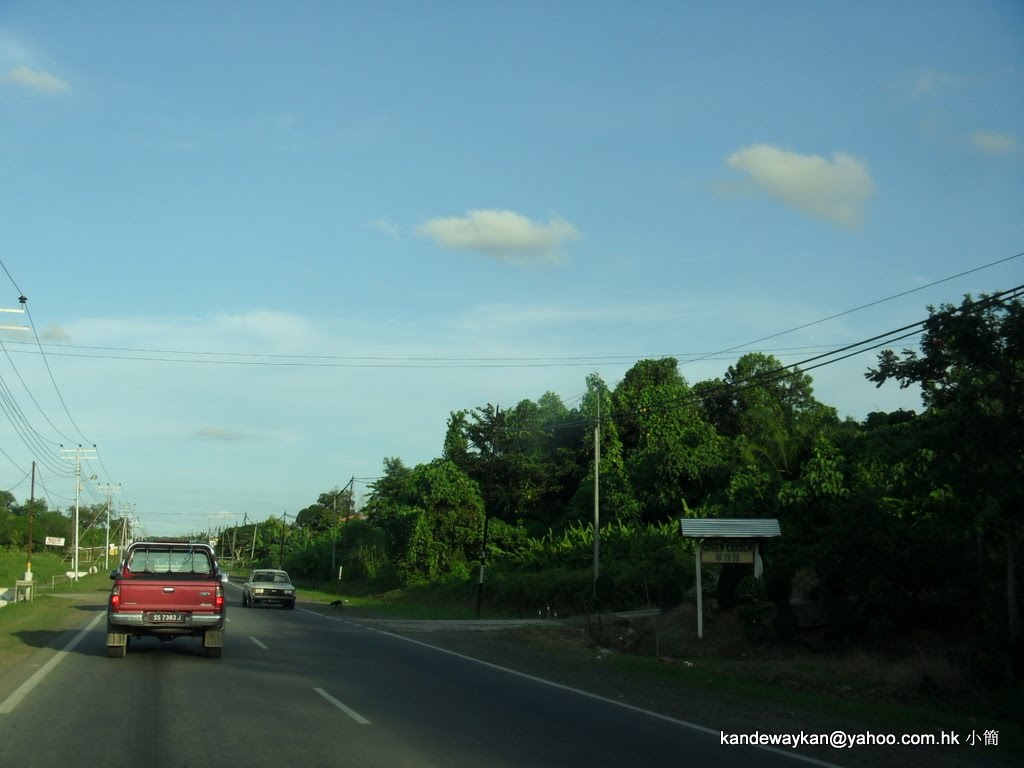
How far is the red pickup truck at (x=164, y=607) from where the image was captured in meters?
17.3

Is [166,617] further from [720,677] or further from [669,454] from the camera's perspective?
[669,454]

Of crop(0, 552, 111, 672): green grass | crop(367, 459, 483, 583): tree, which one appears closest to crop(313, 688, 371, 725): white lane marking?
crop(0, 552, 111, 672): green grass

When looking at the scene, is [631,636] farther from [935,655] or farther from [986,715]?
[986,715]

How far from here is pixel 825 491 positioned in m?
31.6

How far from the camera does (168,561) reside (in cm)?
1923

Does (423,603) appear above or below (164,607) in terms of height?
below

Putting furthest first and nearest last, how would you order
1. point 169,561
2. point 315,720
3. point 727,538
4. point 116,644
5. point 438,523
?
point 438,523 < point 727,538 < point 169,561 < point 116,644 < point 315,720

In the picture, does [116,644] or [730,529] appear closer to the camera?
[116,644]

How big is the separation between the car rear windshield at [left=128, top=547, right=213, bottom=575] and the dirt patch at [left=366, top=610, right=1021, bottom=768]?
621 cm

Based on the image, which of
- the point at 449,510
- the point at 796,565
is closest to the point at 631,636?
the point at 796,565

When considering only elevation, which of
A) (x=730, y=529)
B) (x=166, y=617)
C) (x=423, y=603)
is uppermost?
(x=730, y=529)

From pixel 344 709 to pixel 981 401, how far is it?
35.5 ft

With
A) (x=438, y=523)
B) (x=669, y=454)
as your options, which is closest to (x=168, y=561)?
(x=669, y=454)

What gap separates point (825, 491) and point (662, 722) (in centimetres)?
2095
